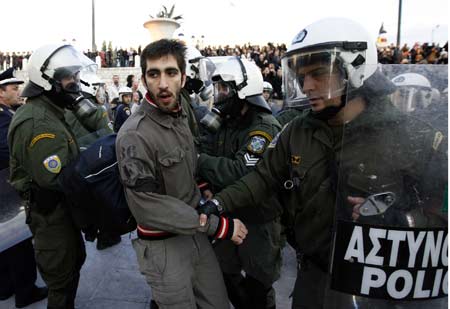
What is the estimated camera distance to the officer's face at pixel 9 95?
13.6 feet

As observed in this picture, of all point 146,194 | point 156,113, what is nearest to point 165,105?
point 156,113

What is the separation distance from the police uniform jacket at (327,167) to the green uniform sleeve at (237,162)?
0.72 ft

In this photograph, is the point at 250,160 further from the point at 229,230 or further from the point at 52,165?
the point at 52,165

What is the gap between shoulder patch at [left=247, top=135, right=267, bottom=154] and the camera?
2.54 meters

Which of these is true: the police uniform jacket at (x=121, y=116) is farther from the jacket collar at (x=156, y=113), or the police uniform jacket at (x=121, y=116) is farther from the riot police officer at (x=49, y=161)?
the jacket collar at (x=156, y=113)

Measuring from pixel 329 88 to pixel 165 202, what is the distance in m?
0.96

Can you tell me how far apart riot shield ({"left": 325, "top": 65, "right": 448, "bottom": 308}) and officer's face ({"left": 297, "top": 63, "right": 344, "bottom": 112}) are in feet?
1.37

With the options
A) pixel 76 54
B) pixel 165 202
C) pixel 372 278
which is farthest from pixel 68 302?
pixel 372 278

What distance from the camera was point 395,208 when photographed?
4.36 ft

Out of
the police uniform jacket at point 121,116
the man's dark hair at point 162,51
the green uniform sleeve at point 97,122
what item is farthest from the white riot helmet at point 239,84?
the police uniform jacket at point 121,116

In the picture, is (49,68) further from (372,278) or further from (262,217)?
(372,278)

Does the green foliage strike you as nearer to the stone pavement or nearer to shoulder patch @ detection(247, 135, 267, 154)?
the stone pavement

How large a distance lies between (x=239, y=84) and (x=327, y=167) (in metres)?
1.30

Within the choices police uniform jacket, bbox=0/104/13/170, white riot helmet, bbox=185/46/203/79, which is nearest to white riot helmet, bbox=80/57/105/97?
police uniform jacket, bbox=0/104/13/170
